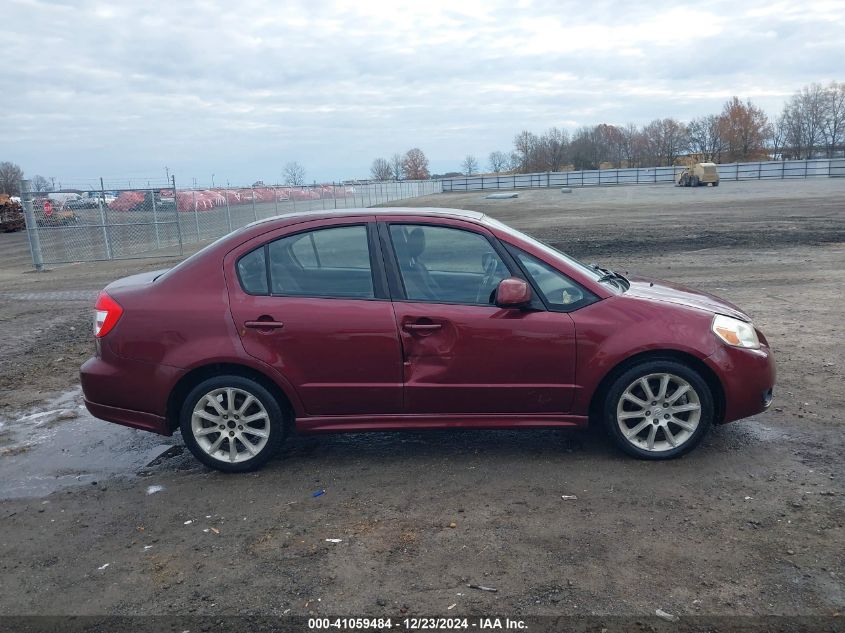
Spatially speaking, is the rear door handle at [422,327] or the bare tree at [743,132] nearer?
the rear door handle at [422,327]

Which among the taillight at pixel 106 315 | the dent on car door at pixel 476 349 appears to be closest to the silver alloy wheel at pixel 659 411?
the dent on car door at pixel 476 349

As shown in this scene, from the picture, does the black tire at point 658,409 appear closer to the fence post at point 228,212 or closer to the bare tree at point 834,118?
the fence post at point 228,212

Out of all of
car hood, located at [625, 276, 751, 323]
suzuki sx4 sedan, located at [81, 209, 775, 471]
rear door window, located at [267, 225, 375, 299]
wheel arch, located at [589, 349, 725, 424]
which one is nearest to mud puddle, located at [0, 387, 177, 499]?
suzuki sx4 sedan, located at [81, 209, 775, 471]

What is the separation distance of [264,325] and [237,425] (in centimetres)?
71

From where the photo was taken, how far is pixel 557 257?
16.5ft

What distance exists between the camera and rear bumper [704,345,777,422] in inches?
185

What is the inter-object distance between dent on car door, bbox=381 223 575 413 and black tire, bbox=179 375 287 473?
0.90 metres

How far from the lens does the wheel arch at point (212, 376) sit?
4816 mm

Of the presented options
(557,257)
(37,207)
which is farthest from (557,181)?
(557,257)

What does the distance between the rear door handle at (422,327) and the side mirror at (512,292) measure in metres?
0.43

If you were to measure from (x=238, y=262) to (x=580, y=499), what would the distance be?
105 inches

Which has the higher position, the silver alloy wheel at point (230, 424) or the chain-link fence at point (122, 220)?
the chain-link fence at point (122, 220)

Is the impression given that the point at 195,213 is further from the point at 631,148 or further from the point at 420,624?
the point at 631,148

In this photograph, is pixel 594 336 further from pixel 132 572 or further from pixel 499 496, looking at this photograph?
pixel 132 572
